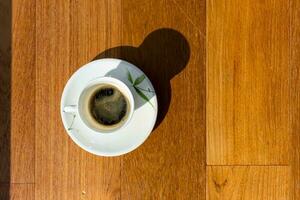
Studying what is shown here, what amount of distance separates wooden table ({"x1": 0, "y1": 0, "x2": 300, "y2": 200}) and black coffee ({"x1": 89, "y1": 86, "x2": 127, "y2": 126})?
0.21ft

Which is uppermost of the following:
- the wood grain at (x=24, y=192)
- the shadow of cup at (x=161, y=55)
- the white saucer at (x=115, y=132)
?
the shadow of cup at (x=161, y=55)

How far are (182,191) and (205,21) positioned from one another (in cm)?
23

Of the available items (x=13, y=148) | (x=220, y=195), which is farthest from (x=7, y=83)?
(x=220, y=195)

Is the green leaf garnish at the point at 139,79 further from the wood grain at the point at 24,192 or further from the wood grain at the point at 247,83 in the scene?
the wood grain at the point at 24,192

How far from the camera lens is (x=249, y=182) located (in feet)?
1.99

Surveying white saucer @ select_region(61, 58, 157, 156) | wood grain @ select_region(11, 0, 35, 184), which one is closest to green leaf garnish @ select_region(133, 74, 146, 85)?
white saucer @ select_region(61, 58, 157, 156)

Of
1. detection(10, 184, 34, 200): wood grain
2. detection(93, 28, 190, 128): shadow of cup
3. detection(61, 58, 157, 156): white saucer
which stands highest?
detection(93, 28, 190, 128): shadow of cup

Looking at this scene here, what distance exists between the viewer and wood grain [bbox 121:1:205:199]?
60cm

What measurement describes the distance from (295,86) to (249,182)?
0.47 ft

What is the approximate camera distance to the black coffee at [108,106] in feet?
1.84

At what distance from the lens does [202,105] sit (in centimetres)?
61

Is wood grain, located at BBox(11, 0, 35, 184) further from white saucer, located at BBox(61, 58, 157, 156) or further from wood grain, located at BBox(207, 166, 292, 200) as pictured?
wood grain, located at BBox(207, 166, 292, 200)

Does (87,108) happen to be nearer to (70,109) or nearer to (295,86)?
(70,109)

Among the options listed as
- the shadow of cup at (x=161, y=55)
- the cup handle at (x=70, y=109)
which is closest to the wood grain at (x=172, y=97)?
the shadow of cup at (x=161, y=55)
